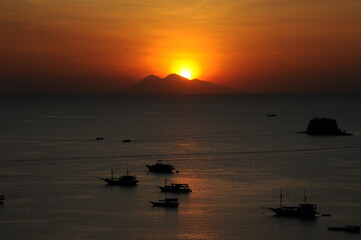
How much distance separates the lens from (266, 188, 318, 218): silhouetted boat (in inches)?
2744

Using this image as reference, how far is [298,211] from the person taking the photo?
7038 cm

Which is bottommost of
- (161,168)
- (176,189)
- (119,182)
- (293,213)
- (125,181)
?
(293,213)

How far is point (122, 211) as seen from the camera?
73.4 metres

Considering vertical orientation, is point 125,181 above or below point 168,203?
above

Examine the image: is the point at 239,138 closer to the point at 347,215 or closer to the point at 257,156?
the point at 257,156

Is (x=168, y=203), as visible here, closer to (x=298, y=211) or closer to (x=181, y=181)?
(x=298, y=211)

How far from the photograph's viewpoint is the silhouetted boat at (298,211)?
6970cm

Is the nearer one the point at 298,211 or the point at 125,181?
the point at 298,211

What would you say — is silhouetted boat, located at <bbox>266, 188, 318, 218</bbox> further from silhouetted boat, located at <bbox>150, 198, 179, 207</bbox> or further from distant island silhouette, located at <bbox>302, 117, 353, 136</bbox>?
distant island silhouette, located at <bbox>302, 117, 353, 136</bbox>

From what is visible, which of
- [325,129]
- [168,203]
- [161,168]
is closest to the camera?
[168,203]

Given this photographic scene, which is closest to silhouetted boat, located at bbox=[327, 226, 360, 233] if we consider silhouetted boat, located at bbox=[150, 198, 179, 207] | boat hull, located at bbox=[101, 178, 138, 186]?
silhouetted boat, located at bbox=[150, 198, 179, 207]

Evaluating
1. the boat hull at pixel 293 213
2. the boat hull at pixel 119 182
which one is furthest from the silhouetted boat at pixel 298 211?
the boat hull at pixel 119 182

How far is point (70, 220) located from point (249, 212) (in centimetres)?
1939

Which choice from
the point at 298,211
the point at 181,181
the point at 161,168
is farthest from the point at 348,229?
the point at 161,168
